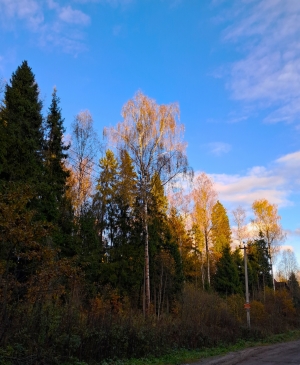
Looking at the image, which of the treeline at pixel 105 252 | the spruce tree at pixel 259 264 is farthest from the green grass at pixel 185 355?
the spruce tree at pixel 259 264

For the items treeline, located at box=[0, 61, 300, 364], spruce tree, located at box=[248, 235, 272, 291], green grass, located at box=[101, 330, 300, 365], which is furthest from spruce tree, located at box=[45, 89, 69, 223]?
spruce tree, located at box=[248, 235, 272, 291]

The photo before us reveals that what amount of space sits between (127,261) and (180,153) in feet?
32.8

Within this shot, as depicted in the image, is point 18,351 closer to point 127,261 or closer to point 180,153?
point 180,153

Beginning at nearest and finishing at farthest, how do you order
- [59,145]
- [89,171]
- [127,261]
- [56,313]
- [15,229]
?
[15,229], [56,313], [59,145], [127,261], [89,171]

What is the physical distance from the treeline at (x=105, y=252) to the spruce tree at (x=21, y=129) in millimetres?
59

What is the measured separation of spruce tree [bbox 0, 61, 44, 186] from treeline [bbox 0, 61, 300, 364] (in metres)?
0.06

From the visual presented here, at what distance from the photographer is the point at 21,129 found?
18484mm

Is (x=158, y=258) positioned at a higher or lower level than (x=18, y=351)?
higher

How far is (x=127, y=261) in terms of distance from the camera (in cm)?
2869

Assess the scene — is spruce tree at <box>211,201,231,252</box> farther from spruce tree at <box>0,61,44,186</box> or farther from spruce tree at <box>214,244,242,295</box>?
spruce tree at <box>0,61,44,186</box>

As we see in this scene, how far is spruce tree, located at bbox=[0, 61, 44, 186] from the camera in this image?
17.1 meters

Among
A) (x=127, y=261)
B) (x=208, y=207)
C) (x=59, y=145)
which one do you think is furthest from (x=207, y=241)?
(x=59, y=145)

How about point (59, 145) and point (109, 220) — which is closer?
point (59, 145)

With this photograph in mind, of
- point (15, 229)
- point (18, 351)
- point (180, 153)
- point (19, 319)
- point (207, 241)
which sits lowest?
point (18, 351)
